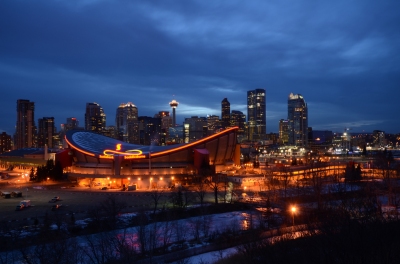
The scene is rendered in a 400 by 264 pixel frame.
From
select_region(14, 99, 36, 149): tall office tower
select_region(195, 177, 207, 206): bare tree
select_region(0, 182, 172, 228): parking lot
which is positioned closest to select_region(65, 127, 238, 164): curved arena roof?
select_region(0, 182, 172, 228): parking lot

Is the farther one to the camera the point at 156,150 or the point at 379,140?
the point at 379,140

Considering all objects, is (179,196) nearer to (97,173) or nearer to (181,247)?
(181,247)

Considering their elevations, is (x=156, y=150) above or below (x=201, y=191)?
above

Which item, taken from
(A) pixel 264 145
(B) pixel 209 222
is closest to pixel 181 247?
(B) pixel 209 222

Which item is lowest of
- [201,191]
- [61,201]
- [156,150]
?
[61,201]

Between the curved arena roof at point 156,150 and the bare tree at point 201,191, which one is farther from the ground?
the curved arena roof at point 156,150

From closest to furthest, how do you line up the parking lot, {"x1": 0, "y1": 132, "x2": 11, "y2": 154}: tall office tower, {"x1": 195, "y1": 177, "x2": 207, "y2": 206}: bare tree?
the parking lot < {"x1": 195, "y1": 177, "x2": 207, "y2": 206}: bare tree < {"x1": 0, "y1": 132, "x2": 11, "y2": 154}: tall office tower

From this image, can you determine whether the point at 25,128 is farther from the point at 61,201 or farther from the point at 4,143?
the point at 61,201

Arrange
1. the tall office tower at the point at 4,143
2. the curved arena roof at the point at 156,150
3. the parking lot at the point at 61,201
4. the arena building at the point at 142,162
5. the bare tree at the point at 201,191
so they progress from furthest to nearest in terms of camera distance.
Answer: the tall office tower at the point at 4,143 → the curved arena roof at the point at 156,150 → the arena building at the point at 142,162 → the bare tree at the point at 201,191 → the parking lot at the point at 61,201

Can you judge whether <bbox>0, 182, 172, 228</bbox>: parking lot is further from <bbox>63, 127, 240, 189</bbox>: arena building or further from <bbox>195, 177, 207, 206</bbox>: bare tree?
<bbox>63, 127, 240, 189</bbox>: arena building

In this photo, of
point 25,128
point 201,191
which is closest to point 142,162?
point 201,191

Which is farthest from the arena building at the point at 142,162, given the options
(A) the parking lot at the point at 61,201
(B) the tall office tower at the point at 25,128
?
(B) the tall office tower at the point at 25,128

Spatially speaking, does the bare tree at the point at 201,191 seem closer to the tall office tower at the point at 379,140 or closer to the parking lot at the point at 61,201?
the parking lot at the point at 61,201

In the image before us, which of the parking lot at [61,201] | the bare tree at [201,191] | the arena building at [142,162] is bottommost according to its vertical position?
the parking lot at [61,201]
